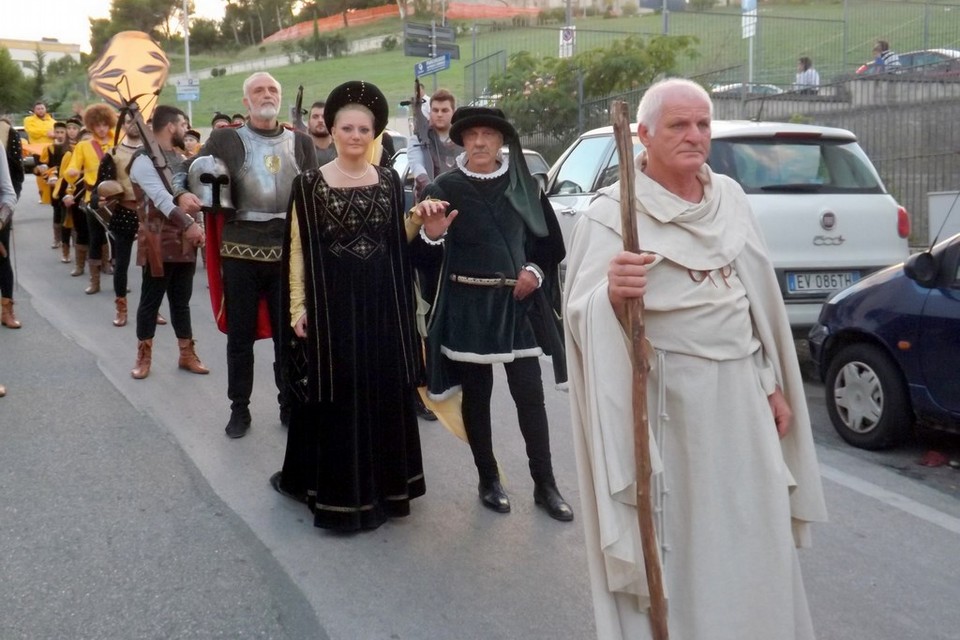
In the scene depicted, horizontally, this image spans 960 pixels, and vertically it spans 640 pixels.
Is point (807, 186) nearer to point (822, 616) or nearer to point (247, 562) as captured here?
point (822, 616)

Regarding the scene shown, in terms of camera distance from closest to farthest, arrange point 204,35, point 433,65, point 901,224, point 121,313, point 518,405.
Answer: point 518,405
point 901,224
point 121,313
point 433,65
point 204,35

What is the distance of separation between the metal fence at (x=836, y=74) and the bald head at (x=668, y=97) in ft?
25.6

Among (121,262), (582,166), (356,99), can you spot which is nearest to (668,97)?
(356,99)

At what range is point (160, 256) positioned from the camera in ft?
26.2

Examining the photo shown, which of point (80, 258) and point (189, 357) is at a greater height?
point (80, 258)

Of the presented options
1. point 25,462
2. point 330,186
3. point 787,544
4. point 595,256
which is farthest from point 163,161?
point 787,544

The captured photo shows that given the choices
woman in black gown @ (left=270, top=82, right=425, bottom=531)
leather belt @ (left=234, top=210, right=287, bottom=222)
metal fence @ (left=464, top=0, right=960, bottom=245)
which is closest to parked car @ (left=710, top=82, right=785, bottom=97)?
metal fence @ (left=464, top=0, right=960, bottom=245)

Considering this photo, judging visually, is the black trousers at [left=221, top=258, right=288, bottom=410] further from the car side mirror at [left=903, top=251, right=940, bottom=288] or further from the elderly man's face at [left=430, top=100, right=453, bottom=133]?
the car side mirror at [left=903, top=251, right=940, bottom=288]

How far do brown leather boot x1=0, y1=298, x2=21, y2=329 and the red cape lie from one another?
4361 millimetres

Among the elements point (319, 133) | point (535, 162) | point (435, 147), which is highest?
point (319, 133)

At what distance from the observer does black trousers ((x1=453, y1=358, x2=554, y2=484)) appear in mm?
5215

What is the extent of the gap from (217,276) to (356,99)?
6.52 feet

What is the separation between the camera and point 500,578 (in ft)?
15.0

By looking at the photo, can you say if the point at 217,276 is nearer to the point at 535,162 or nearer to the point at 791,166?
the point at 791,166
